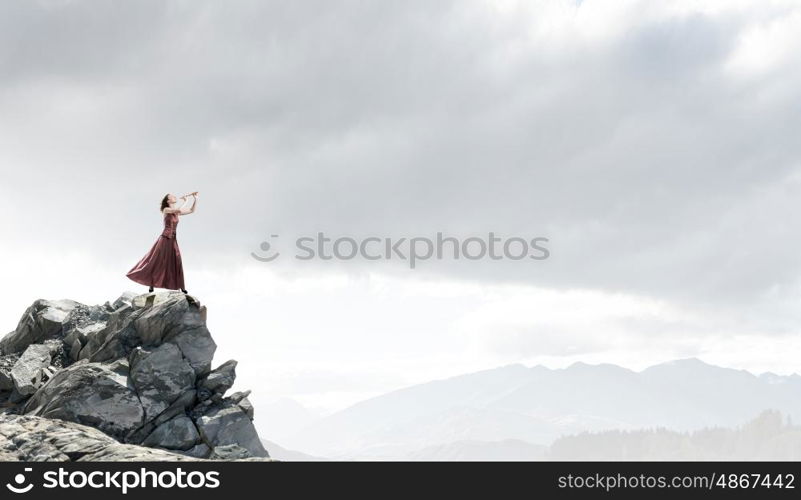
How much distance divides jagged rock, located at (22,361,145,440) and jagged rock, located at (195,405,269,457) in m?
2.38

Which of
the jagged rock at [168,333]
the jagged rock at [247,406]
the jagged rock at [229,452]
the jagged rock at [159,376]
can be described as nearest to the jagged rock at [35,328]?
the jagged rock at [168,333]

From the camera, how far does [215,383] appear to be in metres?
28.7

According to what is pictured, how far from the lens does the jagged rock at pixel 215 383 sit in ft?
94.0

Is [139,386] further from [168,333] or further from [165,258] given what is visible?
[165,258]

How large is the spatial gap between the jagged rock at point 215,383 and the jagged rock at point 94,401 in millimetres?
2596

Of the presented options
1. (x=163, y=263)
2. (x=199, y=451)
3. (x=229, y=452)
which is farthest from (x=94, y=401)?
(x=163, y=263)

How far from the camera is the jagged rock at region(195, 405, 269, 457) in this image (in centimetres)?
2711

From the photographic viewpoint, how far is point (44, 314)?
32594 mm
